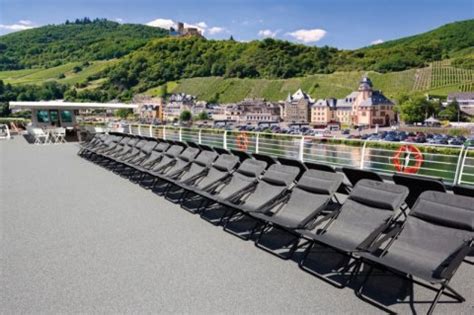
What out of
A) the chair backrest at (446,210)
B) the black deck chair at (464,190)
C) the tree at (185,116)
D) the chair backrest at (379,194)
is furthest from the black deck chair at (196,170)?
the tree at (185,116)

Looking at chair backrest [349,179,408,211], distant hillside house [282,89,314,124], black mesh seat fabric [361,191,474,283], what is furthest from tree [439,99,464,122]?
black mesh seat fabric [361,191,474,283]

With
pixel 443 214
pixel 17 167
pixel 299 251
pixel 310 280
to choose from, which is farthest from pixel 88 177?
pixel 443 214

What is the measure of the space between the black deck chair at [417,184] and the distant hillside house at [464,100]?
7273 centimetres

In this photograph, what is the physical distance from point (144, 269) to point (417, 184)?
2.09 m

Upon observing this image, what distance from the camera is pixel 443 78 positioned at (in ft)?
258

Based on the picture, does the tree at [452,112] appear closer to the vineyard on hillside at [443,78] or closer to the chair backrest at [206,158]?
the vineyard on hillside at [443,78]

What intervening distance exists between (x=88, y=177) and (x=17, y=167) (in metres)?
2.61

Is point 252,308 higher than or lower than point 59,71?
lower

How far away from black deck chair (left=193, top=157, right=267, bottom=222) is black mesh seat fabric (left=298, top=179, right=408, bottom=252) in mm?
1114

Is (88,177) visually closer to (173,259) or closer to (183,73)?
(173,259)

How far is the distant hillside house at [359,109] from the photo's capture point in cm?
7056

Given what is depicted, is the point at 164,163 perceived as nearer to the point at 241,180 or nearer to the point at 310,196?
the point at 241,180

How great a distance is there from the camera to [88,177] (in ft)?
21.6

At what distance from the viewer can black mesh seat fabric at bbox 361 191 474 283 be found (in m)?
2.07
